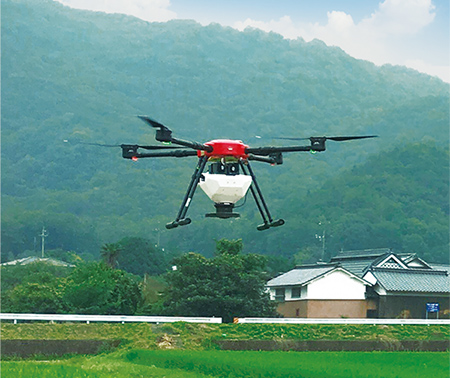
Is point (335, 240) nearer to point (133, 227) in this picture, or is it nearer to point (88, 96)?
point (133, 227)

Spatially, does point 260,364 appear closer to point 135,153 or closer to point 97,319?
point 97,319

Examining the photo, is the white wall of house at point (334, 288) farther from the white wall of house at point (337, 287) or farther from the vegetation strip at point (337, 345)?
the vegetation strip at point (337, 345)

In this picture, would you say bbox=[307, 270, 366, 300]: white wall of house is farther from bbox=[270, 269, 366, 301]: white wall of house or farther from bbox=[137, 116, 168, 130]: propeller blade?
bbox=[137, 116, 168, 130]: propeller blade

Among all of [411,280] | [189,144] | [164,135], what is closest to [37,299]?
[411,280]

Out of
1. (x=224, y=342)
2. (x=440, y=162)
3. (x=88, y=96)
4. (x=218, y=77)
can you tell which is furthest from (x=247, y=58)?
(x=224, y=342)

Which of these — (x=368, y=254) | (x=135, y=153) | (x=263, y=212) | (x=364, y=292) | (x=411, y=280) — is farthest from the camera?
(x=368, y=254)

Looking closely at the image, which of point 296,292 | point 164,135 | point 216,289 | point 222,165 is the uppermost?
point 164,135
